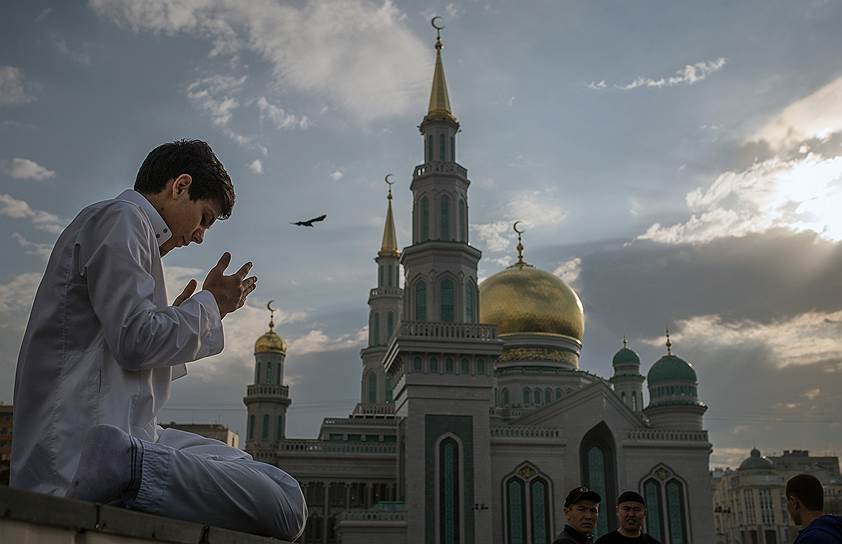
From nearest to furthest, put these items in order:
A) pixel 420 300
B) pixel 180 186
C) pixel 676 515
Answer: pixel 180 186 < pixel 676 515 < pixel 420 300

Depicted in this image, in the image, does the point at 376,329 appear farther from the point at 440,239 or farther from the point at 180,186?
the point at 180,186

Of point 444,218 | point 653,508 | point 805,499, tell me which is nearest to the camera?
point 805,499

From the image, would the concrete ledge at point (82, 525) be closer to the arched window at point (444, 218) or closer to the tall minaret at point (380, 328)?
the arched window at point (444, 218)

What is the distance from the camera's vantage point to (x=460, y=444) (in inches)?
1198

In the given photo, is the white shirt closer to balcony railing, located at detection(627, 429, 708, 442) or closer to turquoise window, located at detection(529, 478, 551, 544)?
turquoise window, located at detection(529, 478, 551, 544)

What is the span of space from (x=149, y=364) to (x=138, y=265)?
268 millimetres

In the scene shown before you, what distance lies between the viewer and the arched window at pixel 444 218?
33.2 meters

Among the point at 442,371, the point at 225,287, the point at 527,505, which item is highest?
the point at 442,371

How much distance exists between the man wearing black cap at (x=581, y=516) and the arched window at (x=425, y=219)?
90.3ft

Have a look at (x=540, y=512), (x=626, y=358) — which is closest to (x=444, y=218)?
(x=540, y=512)

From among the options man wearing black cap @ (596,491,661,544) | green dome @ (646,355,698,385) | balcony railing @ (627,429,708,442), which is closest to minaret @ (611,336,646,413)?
green dome @ (646,355,698,385)

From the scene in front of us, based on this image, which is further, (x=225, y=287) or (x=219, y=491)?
(x=225, y=287)

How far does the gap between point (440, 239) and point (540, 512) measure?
10666mm

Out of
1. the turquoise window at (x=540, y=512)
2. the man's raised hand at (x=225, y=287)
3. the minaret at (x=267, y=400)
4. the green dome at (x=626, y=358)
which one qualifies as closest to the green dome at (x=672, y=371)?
the green dome at (x=626, y=358)
